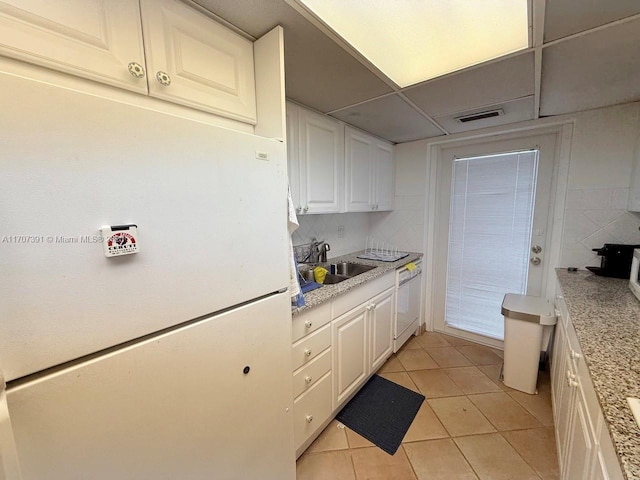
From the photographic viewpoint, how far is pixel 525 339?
195 cm

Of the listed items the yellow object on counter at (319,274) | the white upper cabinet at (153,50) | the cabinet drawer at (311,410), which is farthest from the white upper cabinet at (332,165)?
the cabinet drawer at (311,410)

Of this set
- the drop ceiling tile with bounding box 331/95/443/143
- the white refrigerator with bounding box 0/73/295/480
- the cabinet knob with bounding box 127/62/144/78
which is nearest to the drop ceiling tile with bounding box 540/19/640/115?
the drop ceiling tile with bounding box 331/95/443/143

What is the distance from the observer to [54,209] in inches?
22.5

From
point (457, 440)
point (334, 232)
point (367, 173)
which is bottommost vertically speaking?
point (457, 440)

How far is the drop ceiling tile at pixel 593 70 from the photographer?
112 cm

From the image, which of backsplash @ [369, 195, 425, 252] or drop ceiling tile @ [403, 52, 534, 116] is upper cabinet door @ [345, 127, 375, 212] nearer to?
backsplash @ [369, 195, 425, 252]

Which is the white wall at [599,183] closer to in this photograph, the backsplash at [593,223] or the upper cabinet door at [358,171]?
the backsplash at [593,223]

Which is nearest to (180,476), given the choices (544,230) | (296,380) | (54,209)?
(296,380)

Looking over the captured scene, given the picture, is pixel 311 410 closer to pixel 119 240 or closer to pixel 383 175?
pixel 119 240

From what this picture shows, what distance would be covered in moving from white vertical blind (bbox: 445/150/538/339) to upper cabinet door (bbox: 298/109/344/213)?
132cm

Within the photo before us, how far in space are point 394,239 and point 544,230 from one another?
129 cm

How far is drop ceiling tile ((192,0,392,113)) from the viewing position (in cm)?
98

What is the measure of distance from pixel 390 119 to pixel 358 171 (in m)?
0.47

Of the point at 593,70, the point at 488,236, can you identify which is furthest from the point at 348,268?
the point at 593,70
